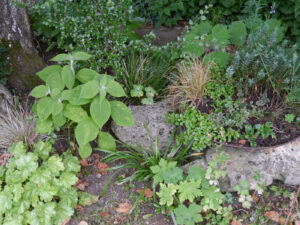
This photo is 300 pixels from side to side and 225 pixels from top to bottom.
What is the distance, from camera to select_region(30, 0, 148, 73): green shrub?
3.60 m

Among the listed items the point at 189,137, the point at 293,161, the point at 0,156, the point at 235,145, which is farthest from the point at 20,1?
the point at 293,161

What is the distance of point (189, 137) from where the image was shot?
126 inches

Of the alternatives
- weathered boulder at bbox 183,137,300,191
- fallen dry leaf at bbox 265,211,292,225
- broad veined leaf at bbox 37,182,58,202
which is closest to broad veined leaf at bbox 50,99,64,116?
broad veined leaf at bbox 37,182,58,202

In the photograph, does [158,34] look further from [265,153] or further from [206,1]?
[265,153]

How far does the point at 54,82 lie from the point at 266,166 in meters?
2.30

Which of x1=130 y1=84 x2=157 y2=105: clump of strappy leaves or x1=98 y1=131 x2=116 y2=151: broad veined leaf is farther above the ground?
x1=130 y1=84 x2=157 y2=105: clump of strappy leaves

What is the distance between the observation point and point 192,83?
342 centimetres

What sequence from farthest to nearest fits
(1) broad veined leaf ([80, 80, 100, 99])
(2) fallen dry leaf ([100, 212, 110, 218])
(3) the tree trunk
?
(3) the tree trunk → (2) fallen dry leaf ([100, 212, 110, 218]) → (1) broad veined leaf ([80, 80, 100, 99])

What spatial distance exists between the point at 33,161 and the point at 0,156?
0.69m

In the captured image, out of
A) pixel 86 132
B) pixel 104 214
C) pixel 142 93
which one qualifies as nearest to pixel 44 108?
pixel 86 132

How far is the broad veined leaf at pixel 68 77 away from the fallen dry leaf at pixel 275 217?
2310 mm

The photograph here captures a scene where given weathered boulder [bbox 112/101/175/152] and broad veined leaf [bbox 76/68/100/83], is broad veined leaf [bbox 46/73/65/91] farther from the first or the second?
weathered boulder [bbox 112/101/175/152]

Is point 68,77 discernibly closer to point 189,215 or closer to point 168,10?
point 189,215

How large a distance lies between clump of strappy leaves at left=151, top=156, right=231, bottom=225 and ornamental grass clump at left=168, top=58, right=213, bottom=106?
79cm
